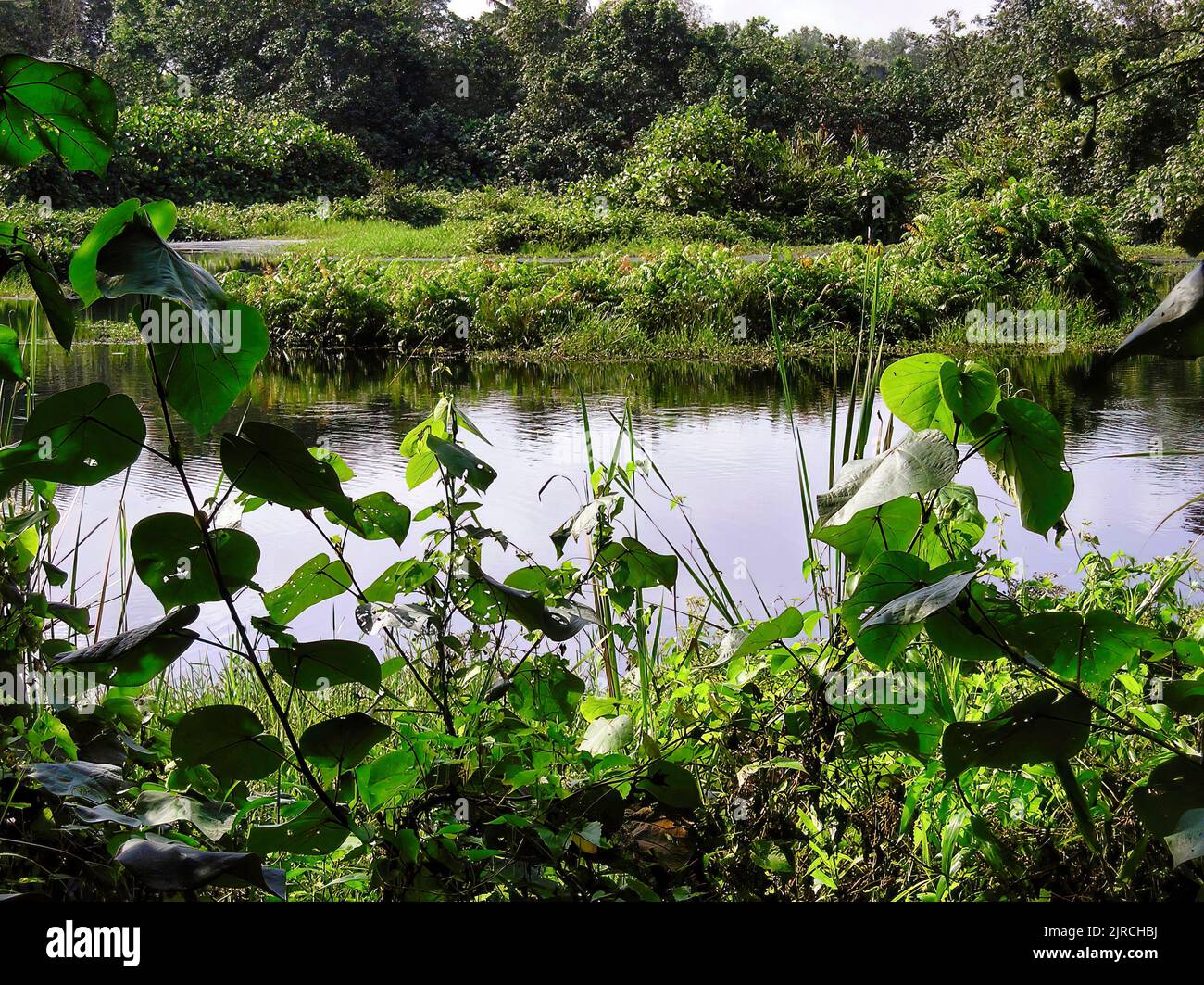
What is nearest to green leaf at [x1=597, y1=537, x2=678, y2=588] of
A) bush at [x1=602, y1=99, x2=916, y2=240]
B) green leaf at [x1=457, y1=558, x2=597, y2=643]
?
green leaf at [x1=457, y1=558, x2=597, y2=643]

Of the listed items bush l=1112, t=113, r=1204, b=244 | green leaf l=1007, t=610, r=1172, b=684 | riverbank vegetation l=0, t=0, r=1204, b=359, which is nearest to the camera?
green leaf l=1007, t=610, r=1172, b=684

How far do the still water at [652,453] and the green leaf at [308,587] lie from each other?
510 millimetres

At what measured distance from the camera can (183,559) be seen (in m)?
0.58

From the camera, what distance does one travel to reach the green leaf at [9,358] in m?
0.59

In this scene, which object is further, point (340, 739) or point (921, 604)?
point (340, 739)

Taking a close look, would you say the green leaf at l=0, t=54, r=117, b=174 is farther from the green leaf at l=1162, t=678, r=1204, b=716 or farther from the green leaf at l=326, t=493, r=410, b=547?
the green leaf at l=1162, t=678, r=1204, b=716

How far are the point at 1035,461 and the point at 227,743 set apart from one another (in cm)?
49

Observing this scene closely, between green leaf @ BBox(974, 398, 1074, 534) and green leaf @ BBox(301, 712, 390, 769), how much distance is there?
0.39 metres

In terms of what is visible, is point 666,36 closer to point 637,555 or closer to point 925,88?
point 925,88

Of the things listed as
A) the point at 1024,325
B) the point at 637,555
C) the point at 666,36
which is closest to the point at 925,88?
the point at 666,36

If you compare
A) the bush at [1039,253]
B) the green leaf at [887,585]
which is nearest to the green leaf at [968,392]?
the green leaf at [887,585]

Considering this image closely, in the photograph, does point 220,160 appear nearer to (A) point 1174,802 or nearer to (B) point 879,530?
(B) point 879,530

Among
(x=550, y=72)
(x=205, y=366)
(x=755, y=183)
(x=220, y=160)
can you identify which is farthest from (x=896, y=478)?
(x=550, y=72)

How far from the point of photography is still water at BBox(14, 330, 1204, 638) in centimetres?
208
